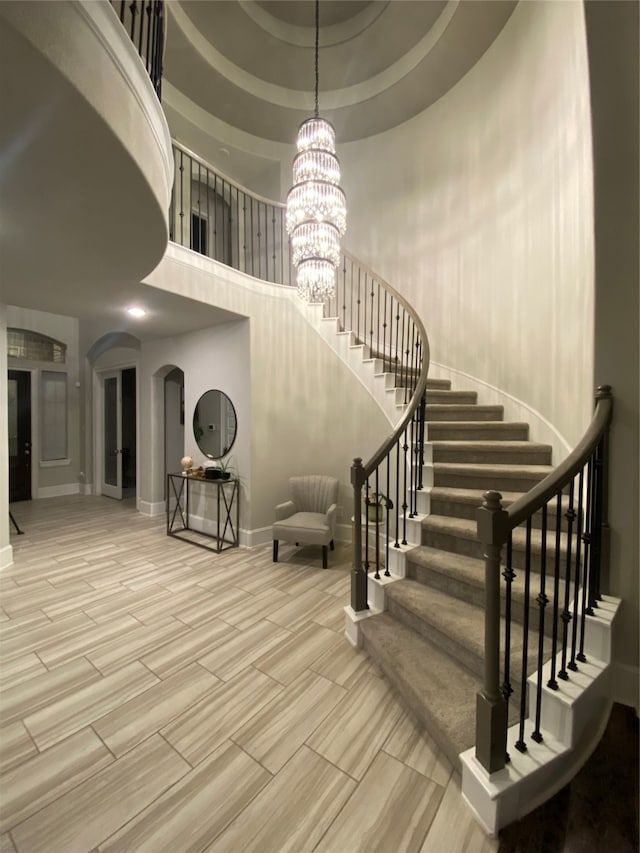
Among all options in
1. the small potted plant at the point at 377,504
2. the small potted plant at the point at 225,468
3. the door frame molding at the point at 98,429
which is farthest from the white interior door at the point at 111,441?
the small potted plant at the point at 377,504

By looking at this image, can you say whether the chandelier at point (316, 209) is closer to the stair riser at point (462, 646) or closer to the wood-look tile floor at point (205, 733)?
the stair riser at point (462, 646)

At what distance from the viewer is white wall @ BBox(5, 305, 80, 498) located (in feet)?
21.9

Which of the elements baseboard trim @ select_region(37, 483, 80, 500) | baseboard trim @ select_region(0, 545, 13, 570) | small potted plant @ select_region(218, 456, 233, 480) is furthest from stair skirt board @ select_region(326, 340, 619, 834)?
baseboard trim @ select_region(37, 483, 80, 500)

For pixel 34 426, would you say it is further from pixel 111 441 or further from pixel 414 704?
pixel 414 704

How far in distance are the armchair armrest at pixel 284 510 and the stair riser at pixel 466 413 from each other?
188 centimetres

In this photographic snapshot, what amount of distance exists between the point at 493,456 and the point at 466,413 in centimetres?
87

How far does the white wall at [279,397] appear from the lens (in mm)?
4316

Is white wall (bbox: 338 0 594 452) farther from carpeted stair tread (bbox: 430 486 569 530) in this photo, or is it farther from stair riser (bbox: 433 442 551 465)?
carpeted stair tread (bbox: 430 486 569 530)

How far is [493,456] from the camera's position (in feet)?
10.5

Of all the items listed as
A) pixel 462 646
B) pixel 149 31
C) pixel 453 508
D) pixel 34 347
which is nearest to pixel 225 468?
pixel 453 508

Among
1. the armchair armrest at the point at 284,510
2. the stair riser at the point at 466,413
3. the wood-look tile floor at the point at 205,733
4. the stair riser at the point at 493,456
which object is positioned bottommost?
the wood-look tile floor at the point at 205,733

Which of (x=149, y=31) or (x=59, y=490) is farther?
(x=59, y=490)

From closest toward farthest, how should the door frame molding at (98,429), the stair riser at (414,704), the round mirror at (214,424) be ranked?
the stair riser at (414,704), the round mirror at (214,424), the door frame molding at (98,429)

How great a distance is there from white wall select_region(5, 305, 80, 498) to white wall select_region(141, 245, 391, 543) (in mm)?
4062
